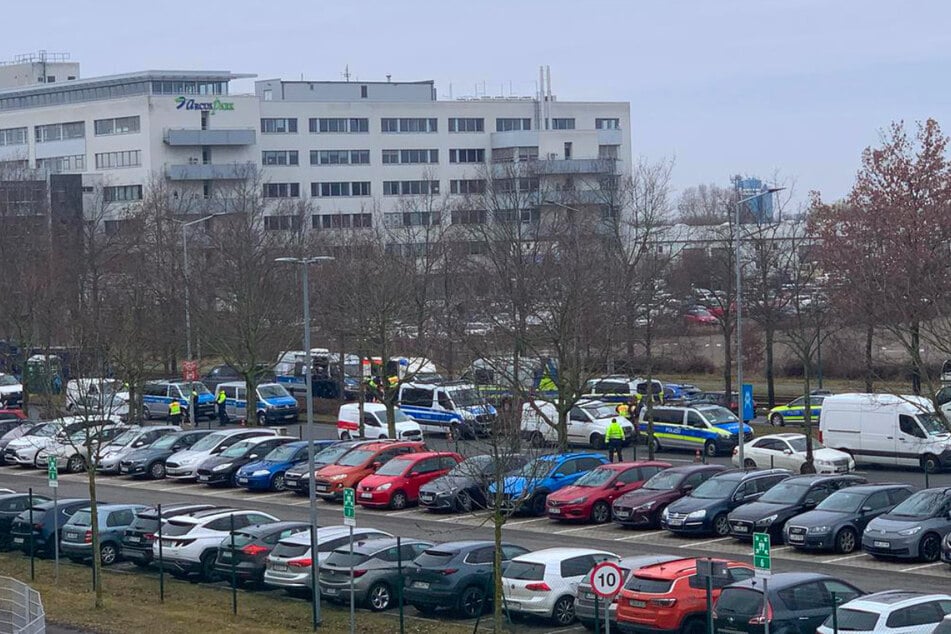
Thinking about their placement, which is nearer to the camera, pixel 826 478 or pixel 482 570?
pixel 482 570

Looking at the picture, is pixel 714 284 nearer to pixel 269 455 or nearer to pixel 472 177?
pixel 269 455

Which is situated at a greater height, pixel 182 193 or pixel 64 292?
pixel 182 193

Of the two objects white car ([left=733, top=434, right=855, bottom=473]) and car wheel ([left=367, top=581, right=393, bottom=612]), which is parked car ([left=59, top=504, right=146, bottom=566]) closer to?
car wheel ([left=367, top=581, right=393, bottom=612])

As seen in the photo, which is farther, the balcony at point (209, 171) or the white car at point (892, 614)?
the balcony at point (209, 171)

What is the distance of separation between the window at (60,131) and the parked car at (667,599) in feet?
295

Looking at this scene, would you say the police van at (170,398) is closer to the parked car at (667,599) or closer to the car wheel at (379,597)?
the car wheel at (379,597)

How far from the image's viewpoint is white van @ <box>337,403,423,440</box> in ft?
157

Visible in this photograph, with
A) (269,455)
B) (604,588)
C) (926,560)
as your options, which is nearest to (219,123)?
(269,455)

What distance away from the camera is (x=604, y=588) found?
17516mm

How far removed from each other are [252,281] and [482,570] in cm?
3113

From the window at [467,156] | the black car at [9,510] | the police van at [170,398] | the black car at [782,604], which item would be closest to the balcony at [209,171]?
the window at [467,156]

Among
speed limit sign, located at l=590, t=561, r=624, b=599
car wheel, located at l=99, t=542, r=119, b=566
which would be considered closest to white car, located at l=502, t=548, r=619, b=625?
speed limit sign, located at l=590, t=561, r=624, b=599

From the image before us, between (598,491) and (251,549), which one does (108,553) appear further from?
(598,491)

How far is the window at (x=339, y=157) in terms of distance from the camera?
105062 mm
